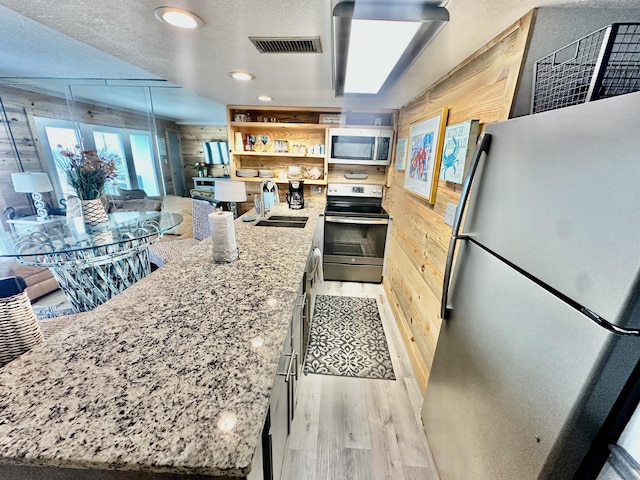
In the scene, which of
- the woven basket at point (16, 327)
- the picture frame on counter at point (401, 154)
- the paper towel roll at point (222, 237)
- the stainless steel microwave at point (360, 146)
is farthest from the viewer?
the stainless steel microwave at point (360, 146)

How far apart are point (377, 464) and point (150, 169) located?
6.21 m

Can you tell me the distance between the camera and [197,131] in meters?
6.76

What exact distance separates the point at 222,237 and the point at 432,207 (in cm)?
145

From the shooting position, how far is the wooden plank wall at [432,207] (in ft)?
3.70

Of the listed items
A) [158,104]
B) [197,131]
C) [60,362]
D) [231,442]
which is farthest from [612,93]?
[197,131]

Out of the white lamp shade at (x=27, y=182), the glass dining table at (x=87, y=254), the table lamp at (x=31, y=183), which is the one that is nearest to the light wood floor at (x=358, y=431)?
the glass dining table at (x=87, y=254)

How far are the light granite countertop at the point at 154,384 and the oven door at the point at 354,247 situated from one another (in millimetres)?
2041

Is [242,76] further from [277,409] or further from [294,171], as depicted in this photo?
[277,409]

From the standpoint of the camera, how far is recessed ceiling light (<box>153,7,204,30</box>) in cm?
102

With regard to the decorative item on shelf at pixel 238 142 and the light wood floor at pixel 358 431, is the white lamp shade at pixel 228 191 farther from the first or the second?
the light wood floor at pixel 358 431

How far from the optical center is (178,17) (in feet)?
3.51

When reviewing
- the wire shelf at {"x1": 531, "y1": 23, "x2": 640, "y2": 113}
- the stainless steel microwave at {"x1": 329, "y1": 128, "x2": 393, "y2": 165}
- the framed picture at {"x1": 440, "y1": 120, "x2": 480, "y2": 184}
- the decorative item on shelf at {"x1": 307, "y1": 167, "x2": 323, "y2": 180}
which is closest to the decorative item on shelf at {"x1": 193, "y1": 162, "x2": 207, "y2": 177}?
the decorative item on shelf at {"x1": 307, "y1": 167, "x2": 323, "y2": 180}

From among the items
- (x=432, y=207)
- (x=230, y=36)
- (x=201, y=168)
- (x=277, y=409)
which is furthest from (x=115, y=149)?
(x=277, y=409)

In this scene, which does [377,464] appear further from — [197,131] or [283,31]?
[197,131]
